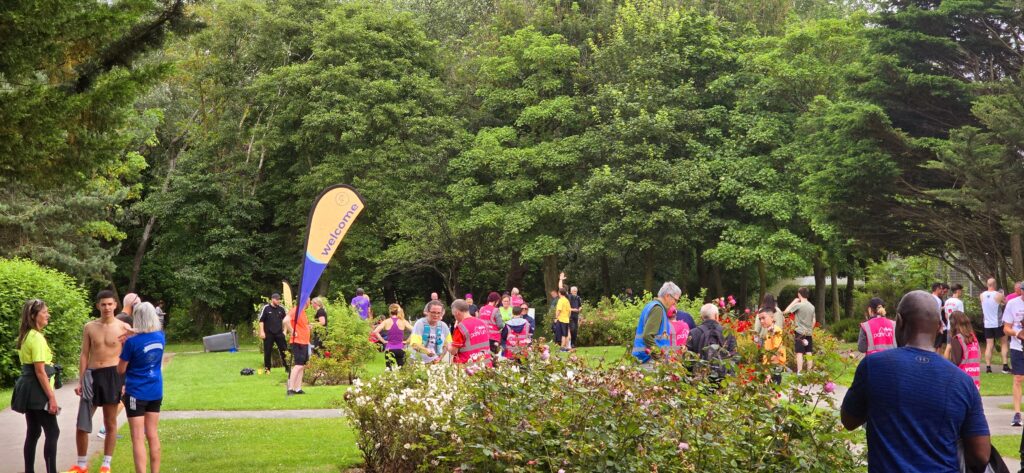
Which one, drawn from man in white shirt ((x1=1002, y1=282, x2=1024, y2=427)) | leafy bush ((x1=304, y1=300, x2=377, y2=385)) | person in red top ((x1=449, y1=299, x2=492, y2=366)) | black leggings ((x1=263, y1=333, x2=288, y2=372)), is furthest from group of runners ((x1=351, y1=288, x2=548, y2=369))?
man in white shirt ((x1=1002, y1=282, x2=1024, y2=427))

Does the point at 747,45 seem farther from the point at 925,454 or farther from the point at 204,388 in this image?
the point at 925,454

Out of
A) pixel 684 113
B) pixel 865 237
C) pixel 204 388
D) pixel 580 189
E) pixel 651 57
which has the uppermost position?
pixel 651 57

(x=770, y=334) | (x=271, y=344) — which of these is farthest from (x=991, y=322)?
(x=271, y=344)

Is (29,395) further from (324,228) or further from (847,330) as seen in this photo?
(847,330)

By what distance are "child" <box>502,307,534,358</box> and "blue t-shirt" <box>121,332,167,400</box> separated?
3117 millimetres

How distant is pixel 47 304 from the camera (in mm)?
21094

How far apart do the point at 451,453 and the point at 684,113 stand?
103 ft

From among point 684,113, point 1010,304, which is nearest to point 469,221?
point 684,113

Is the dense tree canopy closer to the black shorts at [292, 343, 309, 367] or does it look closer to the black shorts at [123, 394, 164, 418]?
the black shorts at [292, 343, 309, 367]

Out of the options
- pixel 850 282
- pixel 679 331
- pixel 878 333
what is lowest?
pixel 878 333

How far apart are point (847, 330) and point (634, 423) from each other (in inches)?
1171

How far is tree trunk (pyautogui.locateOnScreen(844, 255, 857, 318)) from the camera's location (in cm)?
4029

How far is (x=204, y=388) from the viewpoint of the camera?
20.1 m

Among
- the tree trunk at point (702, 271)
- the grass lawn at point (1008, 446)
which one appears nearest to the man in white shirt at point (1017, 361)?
the grass lawn at point (1008, 446)
